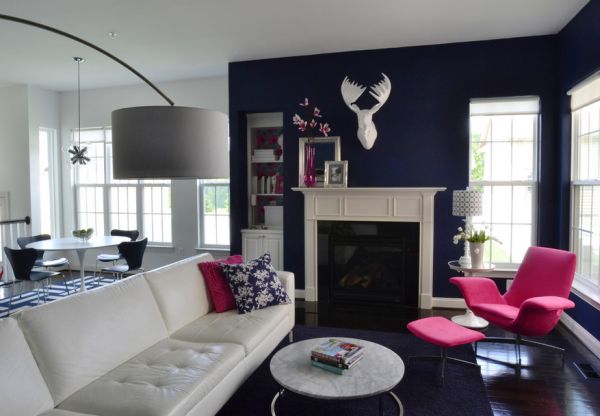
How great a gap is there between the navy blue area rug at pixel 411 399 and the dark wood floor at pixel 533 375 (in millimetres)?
124

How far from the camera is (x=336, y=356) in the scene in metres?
2.36

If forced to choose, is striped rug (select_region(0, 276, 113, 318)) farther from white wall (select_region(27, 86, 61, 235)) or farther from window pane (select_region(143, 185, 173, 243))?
white wall (select_region(27, 86, 61, 235))

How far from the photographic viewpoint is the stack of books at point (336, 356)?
2.33 metres

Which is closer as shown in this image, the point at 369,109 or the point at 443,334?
the point at 443,334

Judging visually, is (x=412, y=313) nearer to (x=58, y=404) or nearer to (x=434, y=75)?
(x=434, y=75)

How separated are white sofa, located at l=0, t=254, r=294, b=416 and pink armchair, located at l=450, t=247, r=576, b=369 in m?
1.75

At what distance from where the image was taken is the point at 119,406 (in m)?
1.82

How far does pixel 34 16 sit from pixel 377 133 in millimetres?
3566

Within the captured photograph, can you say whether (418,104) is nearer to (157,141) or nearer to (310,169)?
(310,169)

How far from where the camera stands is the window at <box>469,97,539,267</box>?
178 inches

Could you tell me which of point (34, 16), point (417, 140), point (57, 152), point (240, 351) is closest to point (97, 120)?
point (57, 152)

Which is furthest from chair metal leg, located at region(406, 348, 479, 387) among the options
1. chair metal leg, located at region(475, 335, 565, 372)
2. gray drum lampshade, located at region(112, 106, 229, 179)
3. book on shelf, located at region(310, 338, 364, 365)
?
gray drum lampshade, located at region(112, 106, 229, 179)

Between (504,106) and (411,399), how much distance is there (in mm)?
3343

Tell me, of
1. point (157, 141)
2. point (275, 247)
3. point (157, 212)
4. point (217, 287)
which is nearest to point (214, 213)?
point (157, 212)
